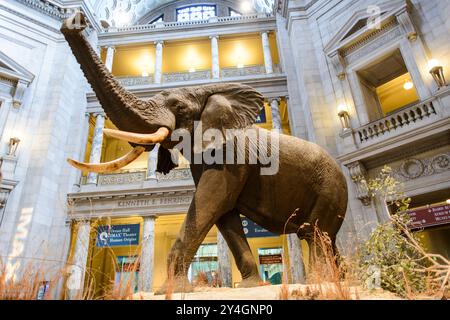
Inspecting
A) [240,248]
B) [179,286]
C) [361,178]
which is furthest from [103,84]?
[361,178]

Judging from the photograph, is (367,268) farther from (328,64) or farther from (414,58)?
(328,64)

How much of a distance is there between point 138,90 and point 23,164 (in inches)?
208

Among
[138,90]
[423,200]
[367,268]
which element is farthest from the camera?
[138,90]

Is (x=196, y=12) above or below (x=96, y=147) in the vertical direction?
above

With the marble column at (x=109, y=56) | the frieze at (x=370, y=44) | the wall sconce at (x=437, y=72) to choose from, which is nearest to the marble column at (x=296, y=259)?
the wall sconce at (x=437, y=72)

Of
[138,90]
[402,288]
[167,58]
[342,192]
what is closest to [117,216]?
[138,90]

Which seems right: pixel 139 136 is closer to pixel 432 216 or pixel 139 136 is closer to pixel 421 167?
pixel 432 216

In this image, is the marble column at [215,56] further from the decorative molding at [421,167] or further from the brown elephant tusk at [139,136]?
the brown elephant tusk at [139,136]

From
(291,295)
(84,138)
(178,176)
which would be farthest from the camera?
(84,138)

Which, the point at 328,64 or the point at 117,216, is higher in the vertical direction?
the point at 328,64

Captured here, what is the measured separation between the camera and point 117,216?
1151 cm

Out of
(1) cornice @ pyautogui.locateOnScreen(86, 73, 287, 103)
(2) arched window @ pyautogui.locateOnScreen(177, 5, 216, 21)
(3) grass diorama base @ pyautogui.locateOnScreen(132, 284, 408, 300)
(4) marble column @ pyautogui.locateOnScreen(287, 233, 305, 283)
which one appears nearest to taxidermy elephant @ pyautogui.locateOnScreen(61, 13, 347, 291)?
(3) grass diorama base @ pyautogui.locateOnScreen(132, 284, 408, 300)

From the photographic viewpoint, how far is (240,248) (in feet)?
8.85

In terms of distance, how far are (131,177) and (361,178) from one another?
27.8 ft
